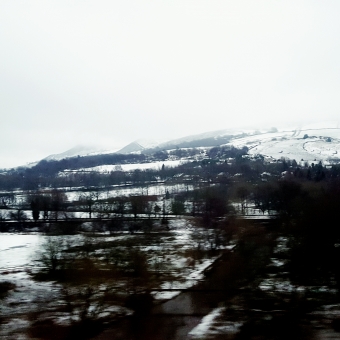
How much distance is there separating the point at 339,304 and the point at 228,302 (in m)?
2.30

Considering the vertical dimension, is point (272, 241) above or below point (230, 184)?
below

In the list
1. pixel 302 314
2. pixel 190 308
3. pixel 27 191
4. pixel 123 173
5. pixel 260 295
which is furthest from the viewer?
pixel 123 173

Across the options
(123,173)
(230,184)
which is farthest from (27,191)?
(230,184)

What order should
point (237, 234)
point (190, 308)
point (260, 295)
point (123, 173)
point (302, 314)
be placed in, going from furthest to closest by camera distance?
point (123, 173) < point (237, 234) < point (260, 295) < point (190, 308) < point (302, 314)

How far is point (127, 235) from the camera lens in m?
10.6

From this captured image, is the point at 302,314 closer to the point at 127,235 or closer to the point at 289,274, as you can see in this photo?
the point at 289,274

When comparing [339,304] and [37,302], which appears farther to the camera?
[37,302]

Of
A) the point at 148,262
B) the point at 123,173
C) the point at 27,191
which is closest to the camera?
the point at 148,262

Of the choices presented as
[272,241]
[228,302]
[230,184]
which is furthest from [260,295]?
[230,184]

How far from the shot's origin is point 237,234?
424 inches

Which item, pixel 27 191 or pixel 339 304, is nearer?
pixel 339 304

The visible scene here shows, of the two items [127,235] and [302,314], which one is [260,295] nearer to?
[302,314]

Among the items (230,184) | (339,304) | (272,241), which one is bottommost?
(339,304)

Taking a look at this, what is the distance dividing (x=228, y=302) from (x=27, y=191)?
36.8ft
